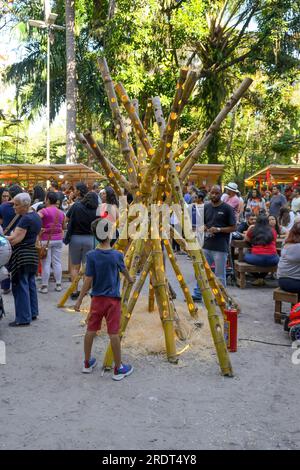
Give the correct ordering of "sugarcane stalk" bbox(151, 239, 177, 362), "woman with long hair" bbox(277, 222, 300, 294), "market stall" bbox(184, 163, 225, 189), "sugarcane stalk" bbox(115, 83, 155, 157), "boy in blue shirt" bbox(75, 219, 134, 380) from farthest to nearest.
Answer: "market stall" bbox(184, 163, 225, 189)
"woman with long hair" bbox(277, 222, 300, 294)
"sugarcane stalk" bbox(115, 83, 155, 157)
"sugarcane stalk" bbox(151, 239, 177, 362)
"boy in blue shirt" bbox(75, 219, 134, 380)

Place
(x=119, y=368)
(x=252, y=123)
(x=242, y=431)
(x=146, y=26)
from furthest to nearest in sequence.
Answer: (x=252, y=123), (x=146, y=26), (x=119, y=368), (x=242, y=431)

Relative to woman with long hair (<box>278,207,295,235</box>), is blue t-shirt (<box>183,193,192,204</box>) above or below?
above

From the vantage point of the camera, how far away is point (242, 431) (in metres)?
3.56

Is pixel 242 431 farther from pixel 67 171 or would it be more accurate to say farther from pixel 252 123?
pixel 252 123

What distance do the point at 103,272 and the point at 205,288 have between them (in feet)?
→ 3.52

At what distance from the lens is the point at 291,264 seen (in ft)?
20.3

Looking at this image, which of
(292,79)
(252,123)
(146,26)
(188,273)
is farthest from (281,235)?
(252,123)

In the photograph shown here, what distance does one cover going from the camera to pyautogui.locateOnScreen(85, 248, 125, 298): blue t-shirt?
179 inches

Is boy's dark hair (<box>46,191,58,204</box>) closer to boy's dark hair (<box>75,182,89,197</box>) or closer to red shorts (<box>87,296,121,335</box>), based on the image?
boy's dark hair (<box>75,182,89,197</box>)

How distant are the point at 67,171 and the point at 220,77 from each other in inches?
302

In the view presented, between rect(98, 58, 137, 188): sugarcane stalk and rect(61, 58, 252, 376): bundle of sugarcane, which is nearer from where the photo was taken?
rect(61, 58, 252, 376): bundle of sugarcane

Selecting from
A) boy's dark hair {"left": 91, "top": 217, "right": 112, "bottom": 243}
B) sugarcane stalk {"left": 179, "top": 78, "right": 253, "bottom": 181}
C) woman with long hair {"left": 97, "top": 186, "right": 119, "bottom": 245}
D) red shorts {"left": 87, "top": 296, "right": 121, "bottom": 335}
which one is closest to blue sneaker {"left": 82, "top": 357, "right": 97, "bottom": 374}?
red shorts {"left": 87, "top": 296, "right": 121, "bottom": 335}

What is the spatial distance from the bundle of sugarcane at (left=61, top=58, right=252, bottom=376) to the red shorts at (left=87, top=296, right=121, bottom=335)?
357 millimetres

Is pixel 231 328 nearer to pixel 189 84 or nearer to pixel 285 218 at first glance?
pixel 189 84
